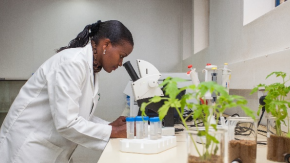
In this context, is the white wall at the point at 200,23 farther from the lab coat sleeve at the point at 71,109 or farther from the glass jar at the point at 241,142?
the glass jar at the point at 241,142

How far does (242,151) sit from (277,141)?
0.15 metres

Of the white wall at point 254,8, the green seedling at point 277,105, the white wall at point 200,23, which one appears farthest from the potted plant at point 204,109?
the white wall at point 200,23

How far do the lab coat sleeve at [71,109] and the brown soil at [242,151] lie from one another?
68 centimetres

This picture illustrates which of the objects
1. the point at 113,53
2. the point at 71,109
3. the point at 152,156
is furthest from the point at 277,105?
the point at 113,53

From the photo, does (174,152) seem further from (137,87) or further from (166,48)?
(166,48)

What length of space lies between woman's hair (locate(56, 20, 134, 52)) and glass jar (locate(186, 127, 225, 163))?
0.98 metres

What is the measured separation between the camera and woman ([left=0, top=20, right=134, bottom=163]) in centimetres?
126

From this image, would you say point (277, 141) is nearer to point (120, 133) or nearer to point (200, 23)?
point (120, 133)

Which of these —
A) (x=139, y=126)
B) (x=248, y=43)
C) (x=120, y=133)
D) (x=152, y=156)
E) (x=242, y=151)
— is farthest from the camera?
(x=248, y=43)

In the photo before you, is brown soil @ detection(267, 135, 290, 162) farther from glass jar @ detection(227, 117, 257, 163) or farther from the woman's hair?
the woman's hair

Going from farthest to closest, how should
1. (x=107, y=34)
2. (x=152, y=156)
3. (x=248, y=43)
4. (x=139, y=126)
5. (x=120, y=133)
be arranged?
(x=248, y=43), (x=107, y=34), (x=120, y=133), (x=139, y=126), (x=152, y=156)

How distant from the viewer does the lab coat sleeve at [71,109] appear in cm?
123

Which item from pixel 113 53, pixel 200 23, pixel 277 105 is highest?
pixel 200 23

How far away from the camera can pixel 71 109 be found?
1.23 m
